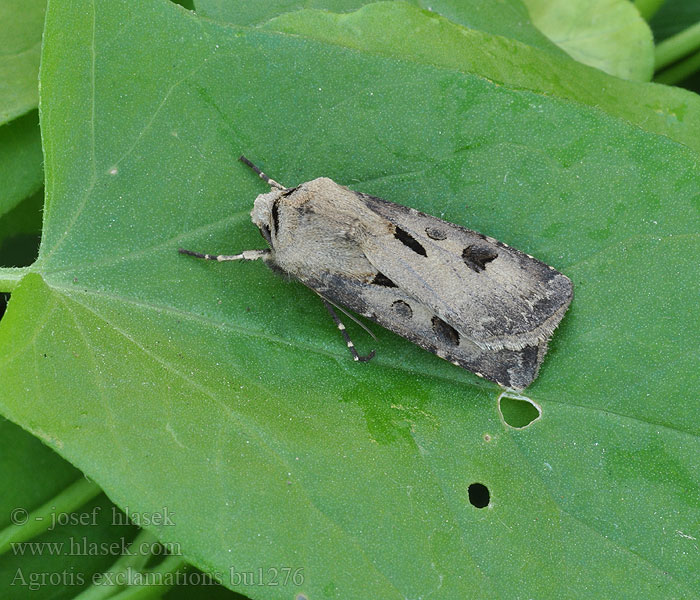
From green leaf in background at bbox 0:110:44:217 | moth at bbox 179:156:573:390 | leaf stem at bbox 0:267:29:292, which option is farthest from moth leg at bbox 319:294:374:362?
green leaf in background at bbox 0:110:44:217

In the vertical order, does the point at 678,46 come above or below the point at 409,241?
above

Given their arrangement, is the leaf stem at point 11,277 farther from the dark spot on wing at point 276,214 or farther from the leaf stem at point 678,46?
the leaf stem at point 678,46

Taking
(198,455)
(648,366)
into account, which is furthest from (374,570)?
(648,366)

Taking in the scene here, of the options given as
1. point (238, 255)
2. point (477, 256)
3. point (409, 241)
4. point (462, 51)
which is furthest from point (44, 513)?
point (462, 51)

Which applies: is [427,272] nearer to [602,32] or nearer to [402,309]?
[402,309]

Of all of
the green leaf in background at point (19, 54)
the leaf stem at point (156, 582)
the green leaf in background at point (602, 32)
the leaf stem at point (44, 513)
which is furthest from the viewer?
the green leaf in background at point (602, 32)

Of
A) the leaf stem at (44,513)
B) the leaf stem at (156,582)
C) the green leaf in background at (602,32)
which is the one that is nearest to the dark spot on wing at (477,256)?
the green leaf in background at (602,32)
